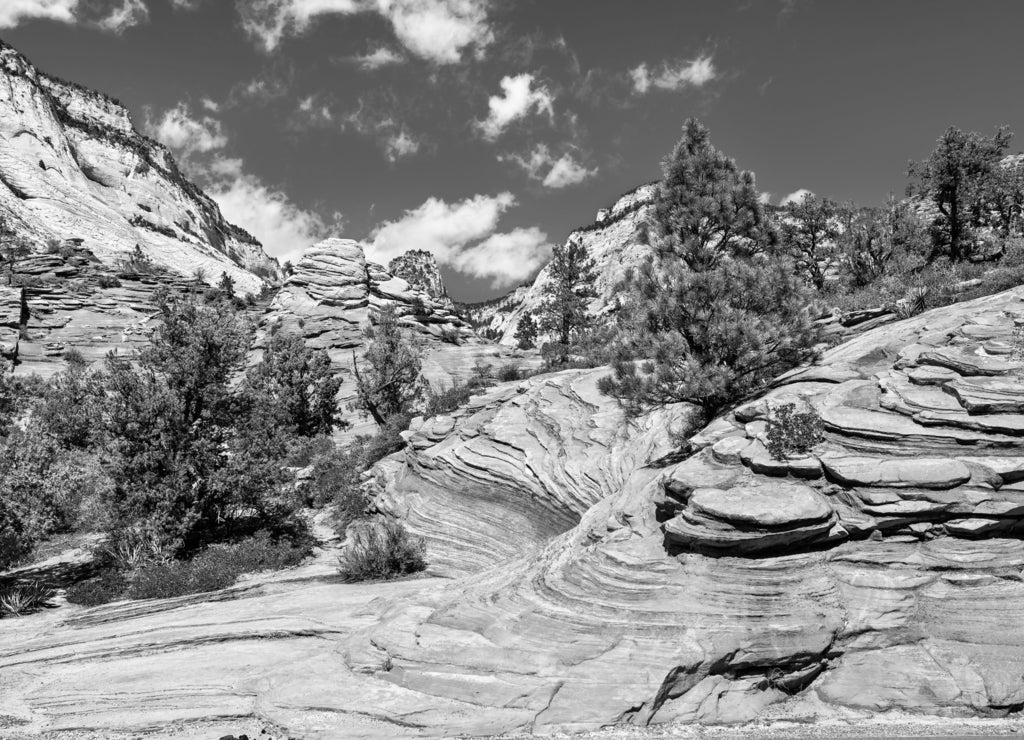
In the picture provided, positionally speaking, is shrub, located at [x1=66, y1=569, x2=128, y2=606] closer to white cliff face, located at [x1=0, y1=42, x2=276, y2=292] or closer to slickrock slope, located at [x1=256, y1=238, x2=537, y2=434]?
slickrock slope, located at [x1=256, y1=238, x2=537, y2=434]

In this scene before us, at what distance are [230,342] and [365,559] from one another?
12.3 metres

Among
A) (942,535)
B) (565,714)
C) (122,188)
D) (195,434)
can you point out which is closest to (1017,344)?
(942,535)

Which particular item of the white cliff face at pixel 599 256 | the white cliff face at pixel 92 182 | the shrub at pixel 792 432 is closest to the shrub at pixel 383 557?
the shrub at pixel 792 432

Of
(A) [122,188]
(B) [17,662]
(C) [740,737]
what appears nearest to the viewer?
(C) [740,737]

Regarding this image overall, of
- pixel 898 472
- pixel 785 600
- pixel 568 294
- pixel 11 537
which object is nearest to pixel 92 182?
pixel 568 294

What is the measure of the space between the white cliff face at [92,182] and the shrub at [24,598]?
74345 millimetres

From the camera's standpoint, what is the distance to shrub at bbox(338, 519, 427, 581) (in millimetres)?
16062

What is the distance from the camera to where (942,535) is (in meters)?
9.39

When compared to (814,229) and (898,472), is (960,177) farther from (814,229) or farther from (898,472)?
(898,472)

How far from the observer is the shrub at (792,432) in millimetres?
10844

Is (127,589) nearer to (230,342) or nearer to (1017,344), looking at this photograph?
(230,342)

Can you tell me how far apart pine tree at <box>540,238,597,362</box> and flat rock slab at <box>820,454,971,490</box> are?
33.0m

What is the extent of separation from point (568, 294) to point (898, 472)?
36127 millimetres

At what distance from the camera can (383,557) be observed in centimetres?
1611
